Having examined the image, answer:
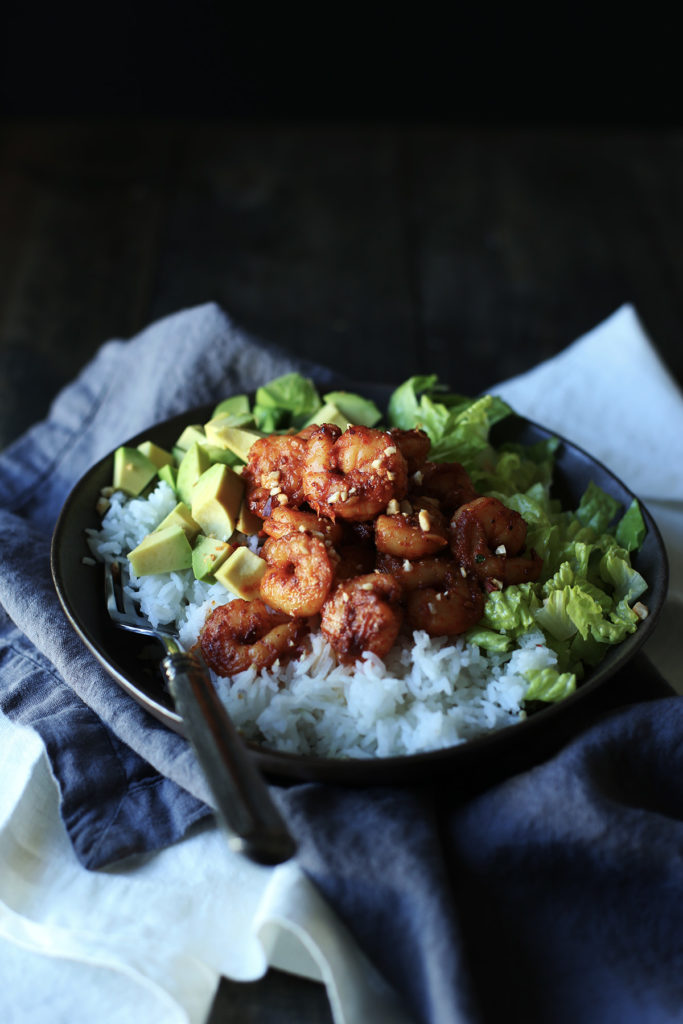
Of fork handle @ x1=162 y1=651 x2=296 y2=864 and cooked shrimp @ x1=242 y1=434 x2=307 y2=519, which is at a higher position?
cooked shrimp @ x1=242 y1=434 x2=307 y2=519

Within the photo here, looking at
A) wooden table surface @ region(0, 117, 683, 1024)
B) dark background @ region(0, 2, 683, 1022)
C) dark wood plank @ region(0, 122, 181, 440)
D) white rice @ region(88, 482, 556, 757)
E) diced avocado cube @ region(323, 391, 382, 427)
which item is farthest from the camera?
dark background @ region(0, 2, 683, 1022)

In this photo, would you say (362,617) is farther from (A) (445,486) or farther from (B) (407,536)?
(A) (445,486)

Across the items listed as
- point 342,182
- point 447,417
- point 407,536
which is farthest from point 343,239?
point 407,536

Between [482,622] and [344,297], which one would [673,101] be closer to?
[344,297]

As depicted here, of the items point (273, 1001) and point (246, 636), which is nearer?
point (273, 1001)

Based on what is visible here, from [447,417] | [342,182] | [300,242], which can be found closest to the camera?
[447,417]

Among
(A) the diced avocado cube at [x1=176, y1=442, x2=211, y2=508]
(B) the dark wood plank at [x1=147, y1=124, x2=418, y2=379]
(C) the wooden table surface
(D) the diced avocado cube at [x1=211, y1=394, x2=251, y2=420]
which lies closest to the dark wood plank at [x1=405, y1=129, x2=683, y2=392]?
(C) the wooden table surface

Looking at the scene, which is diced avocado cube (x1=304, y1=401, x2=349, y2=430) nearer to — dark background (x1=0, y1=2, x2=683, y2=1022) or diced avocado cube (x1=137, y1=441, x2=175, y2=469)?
diced avocado cube (x1=137, y1=441, x2=175, y2=469)
